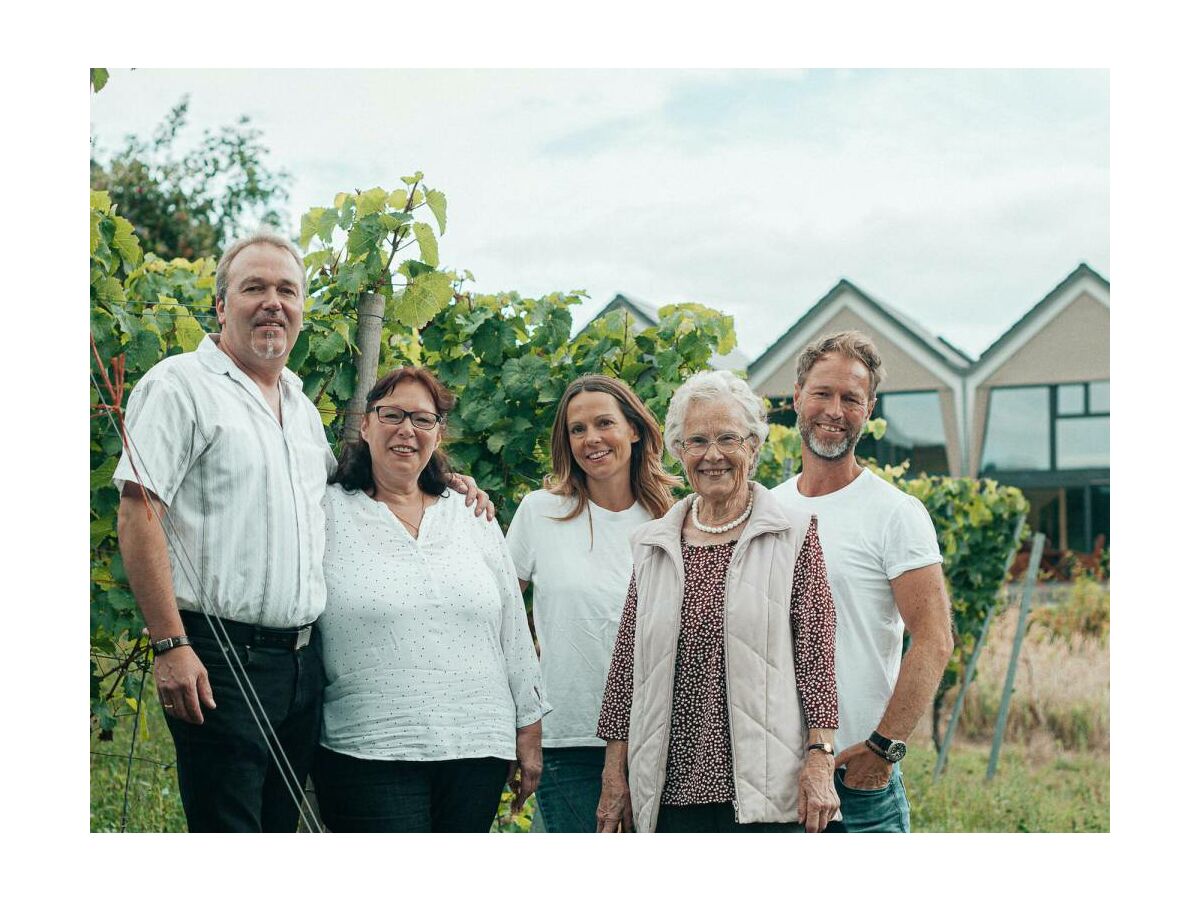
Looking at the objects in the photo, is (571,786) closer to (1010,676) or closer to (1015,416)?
(1010,676)

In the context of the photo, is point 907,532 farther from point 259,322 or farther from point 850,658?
point 259,322

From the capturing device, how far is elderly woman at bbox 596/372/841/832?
2.30 meters

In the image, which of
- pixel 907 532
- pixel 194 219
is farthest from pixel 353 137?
pixel 194 219

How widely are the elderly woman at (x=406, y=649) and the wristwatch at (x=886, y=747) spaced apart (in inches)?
27.2

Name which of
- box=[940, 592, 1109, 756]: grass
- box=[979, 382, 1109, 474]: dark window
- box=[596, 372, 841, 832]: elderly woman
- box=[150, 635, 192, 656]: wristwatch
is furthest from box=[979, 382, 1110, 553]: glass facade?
box=[150, 635, 192, 656]: wristwatch

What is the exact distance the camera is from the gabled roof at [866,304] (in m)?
3.94

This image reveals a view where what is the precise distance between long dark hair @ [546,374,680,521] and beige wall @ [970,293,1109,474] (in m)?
2.62

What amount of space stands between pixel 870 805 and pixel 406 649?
3.23ft

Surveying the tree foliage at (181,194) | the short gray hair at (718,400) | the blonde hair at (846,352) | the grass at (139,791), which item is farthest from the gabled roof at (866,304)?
the tree foliage at (181,194)

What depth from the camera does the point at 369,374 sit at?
2873 millimetres

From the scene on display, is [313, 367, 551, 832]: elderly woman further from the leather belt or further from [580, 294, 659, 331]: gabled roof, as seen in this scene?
[580, 294, 659, 331]: gabled roof

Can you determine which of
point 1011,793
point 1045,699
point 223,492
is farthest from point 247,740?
point 1045,699

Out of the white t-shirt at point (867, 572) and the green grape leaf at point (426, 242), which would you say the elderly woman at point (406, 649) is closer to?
the green grape leaf at point (426, 242)

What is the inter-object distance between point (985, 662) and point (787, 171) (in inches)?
215
